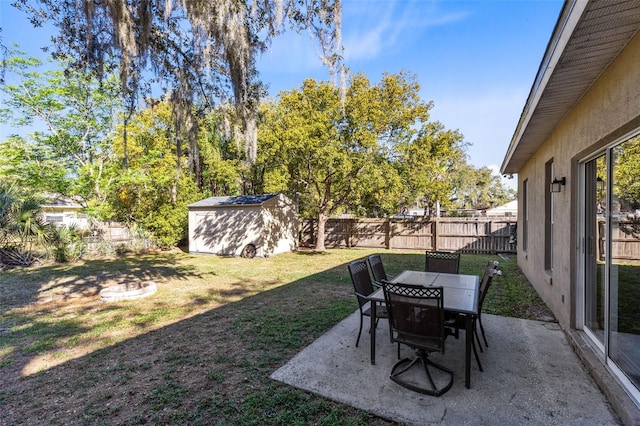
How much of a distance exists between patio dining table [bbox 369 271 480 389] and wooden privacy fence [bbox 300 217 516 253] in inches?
346

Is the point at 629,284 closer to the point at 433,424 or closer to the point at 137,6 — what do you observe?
the point at 433,424

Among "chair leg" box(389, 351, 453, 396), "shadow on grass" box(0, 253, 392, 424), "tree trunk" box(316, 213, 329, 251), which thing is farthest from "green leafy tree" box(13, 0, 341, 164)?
"tree trunk" box(316, 213, 329, 251)

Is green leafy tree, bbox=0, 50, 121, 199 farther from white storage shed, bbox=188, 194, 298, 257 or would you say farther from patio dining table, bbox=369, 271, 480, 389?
patio dining table, bbox=369, 271, 480, 389

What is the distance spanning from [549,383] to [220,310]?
452cm

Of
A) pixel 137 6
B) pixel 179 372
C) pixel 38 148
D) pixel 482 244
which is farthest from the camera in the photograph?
pixel 38 148

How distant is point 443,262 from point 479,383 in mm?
2205

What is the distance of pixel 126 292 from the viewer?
20.0 feet

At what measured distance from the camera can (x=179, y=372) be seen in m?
3.16

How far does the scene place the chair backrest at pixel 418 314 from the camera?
8.52ft

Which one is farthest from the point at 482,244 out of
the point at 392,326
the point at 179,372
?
the point at 179,372

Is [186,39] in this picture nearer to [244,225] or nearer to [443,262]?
[443,262]

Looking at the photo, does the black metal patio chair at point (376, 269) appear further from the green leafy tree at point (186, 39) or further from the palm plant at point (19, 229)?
the palm plant at point (19, 229)

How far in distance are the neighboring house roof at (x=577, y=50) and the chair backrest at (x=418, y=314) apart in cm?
206

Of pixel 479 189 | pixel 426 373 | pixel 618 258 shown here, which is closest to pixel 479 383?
pixel 426 373
